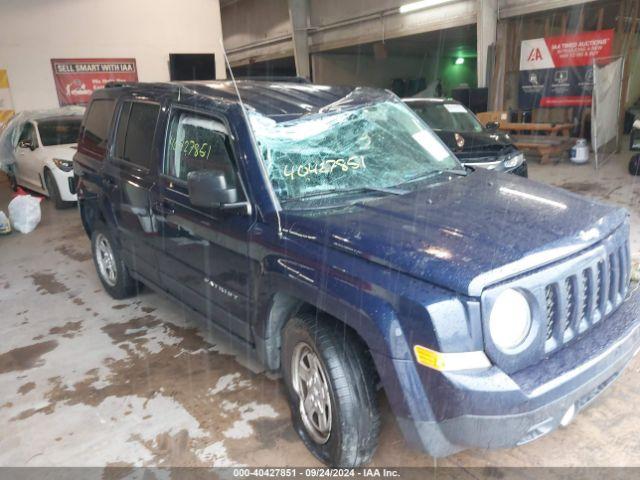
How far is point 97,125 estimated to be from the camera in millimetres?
4617

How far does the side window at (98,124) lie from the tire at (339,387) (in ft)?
9.32

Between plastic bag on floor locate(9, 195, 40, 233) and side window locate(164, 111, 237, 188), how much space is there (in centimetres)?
529

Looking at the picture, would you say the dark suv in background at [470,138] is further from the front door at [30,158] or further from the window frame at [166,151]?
the front door at [30,158]

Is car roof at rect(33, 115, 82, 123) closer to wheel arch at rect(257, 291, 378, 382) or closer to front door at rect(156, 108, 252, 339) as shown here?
front door at rect(156, 108, 252, 339)

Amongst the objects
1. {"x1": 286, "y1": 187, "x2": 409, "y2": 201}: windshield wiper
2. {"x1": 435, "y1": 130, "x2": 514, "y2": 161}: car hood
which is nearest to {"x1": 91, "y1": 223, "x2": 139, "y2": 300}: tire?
{"x1": 286, "y1": 187, "x2": 409, "y2": 201}: windshield wiper

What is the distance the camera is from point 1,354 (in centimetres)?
394

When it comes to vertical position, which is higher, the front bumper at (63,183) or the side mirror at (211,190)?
the side mirror at (211,190)

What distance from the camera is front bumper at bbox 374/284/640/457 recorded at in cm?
187

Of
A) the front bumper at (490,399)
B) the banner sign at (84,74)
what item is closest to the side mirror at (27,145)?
the banner sign at (84,74)

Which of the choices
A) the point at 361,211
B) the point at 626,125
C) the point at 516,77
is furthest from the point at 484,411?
the point at 626,125

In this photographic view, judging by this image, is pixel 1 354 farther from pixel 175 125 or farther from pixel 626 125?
pixel 626 125

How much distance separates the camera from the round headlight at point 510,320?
195 centimetres

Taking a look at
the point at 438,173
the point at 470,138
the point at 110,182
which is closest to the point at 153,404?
the point at 110,182

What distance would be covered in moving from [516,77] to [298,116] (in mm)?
11860
